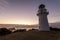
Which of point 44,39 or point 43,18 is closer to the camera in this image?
point 44,39

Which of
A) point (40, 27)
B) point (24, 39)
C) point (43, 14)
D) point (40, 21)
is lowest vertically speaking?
point (24, 39)

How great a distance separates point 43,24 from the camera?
21250 mm

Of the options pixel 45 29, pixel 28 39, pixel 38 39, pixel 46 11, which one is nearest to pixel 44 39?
pixel 38 39

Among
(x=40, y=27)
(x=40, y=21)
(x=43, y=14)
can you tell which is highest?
(x=43, y=14)

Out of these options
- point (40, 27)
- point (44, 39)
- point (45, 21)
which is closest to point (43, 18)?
point (45, 21)

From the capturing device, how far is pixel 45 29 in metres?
21.1

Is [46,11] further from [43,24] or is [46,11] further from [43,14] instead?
[43,24]

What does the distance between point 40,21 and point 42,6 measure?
3396 mm

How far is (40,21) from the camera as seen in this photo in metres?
21.7

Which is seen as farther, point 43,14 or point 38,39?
point 43,14

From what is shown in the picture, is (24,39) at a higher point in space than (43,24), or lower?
lower

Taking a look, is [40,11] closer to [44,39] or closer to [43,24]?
[43,24]

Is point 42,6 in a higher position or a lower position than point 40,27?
higher

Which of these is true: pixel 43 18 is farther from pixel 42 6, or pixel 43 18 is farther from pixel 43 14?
pixel 42 6
